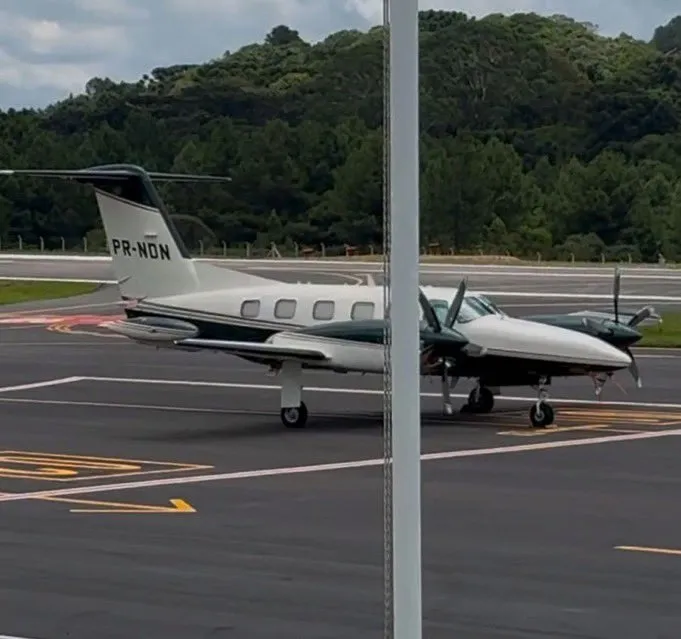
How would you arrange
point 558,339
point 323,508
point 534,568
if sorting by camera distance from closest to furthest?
point 534,568 < point 323,508 < point 558,339

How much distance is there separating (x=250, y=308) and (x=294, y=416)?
2443 millimetres

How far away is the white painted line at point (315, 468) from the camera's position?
59.0ft

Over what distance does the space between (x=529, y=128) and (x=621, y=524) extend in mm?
91330

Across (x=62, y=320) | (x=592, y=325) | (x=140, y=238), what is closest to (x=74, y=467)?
(x=140, y=238)

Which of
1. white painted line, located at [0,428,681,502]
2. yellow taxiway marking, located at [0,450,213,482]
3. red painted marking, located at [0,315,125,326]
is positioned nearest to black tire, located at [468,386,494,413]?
white painted line, located at [0,428,681,502]

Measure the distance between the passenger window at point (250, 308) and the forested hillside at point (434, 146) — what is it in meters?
48.2

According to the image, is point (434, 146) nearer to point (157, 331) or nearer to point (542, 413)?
point (157, 331)

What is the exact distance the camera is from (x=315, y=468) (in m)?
19.7

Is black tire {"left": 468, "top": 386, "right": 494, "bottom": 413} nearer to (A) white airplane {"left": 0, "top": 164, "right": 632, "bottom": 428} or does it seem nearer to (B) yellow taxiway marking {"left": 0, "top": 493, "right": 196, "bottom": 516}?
(A) white airplane {"left": 0, "top": 164, "right": 632, "bottom": 428}

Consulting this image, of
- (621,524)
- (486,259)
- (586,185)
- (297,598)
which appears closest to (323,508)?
(621,524)

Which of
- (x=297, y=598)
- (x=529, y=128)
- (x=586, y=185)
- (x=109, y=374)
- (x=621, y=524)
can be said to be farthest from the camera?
(x=529, y=128)

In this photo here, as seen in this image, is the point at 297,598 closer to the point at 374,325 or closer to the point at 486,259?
the point at 374,325

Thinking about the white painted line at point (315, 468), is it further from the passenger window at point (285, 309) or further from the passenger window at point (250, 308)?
the passenger window at point (250, 308)

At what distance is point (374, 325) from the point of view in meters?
23.3
